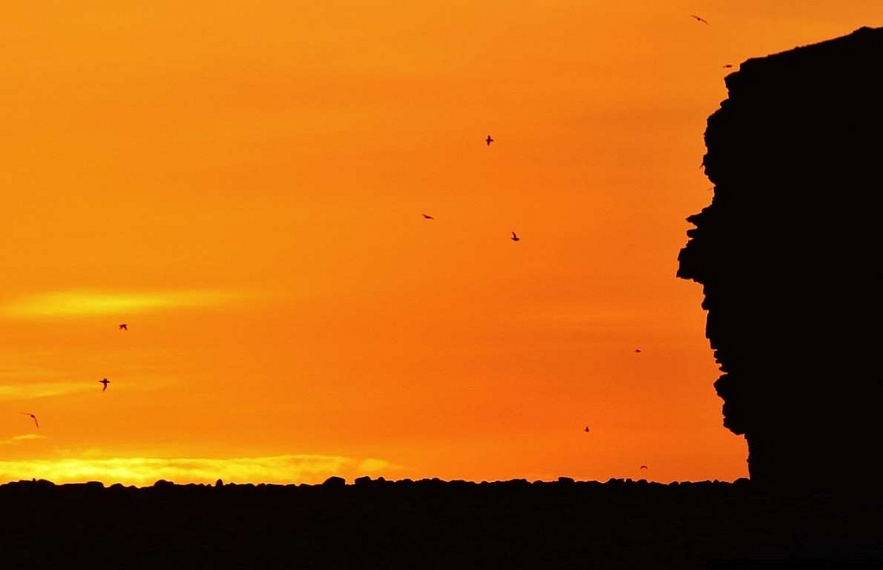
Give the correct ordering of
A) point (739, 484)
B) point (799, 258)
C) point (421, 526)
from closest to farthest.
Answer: point (421, 526)
point (739, 484)
point (799, 258)

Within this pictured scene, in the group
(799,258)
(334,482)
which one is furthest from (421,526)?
(799,258)

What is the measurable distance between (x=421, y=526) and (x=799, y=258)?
1537 centimetres

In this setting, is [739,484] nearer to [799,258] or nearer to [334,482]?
[334,482]

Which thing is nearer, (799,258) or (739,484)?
(739,484)

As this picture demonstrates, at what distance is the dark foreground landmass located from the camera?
17.0 meters

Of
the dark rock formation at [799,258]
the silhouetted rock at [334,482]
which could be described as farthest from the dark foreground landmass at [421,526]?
the dark rock formation at [799,258]

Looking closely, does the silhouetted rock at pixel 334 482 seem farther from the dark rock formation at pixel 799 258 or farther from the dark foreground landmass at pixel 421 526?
the dark rock formation at pixel 799 258

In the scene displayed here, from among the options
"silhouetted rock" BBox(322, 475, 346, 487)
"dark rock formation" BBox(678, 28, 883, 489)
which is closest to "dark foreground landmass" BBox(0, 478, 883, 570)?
"silhouetted rock" BBox(322, 475, 346, 487)

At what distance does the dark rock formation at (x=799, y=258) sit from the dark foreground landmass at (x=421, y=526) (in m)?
11.6

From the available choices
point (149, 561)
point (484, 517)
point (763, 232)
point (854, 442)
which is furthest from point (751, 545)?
point (763, 232)

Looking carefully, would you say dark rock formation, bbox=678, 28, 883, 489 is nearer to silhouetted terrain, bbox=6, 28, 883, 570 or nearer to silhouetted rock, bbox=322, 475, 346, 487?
silhouetted terrain, bbox=6, 28, 883, 570

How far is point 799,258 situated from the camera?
104 feet

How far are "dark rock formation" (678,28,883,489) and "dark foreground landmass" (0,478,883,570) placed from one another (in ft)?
38.0

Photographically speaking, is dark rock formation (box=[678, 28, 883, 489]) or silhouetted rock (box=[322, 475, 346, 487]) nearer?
silhouetted rock (box=[322, 475, 346, 487])
